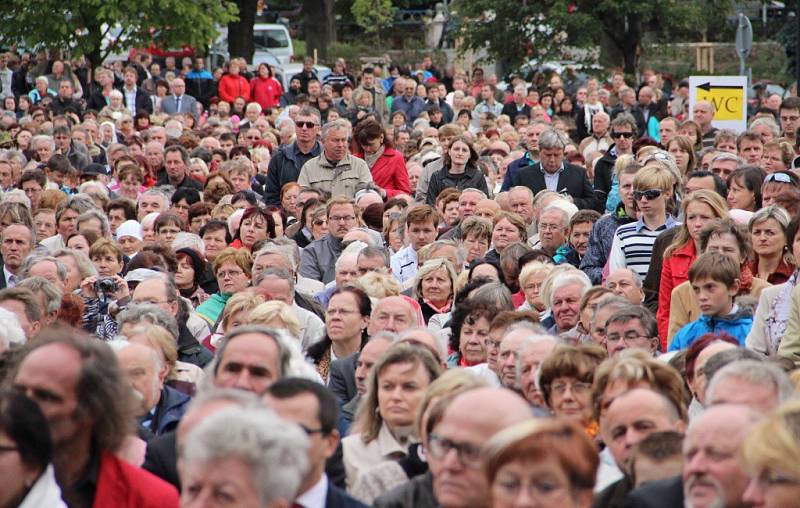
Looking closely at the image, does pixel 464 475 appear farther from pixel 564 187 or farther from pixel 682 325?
pixel 564 187

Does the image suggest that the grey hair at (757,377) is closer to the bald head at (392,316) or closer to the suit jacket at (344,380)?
the suit jacket at (344,380)

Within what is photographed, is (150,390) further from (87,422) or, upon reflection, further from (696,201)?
(696,201)

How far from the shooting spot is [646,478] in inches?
224

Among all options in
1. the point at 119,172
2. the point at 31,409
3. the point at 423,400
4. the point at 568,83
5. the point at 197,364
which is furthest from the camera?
the point at 568,83

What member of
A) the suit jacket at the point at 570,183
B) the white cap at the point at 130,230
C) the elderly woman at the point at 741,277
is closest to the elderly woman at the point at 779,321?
the elderly woman at the point at 741,277

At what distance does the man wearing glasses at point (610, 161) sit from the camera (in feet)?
53.0

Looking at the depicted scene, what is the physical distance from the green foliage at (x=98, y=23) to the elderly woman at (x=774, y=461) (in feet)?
90.8

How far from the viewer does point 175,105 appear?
2962 cm

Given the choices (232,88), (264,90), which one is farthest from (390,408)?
(264,90)

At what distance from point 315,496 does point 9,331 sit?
322 centimetres

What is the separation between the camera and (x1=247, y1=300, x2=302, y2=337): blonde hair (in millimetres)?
9305

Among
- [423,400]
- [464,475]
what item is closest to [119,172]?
[423,400]

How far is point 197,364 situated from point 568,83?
26796 mm

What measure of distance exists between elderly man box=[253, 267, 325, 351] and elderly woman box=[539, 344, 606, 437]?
3231mm
